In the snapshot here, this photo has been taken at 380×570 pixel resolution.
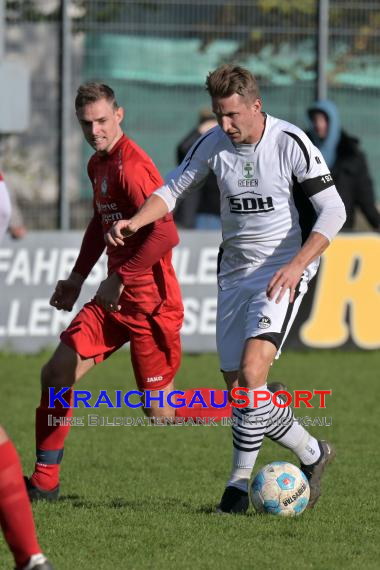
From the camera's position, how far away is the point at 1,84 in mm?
14234

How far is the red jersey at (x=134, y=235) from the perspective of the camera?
707 centimetres

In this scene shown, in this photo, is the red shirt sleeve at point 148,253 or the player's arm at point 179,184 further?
the red shirt sleeve at point 148,253

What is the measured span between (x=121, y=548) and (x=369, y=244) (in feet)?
26.5

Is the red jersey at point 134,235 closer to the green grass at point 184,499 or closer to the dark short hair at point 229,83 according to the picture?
the dark short hair at point 229,83

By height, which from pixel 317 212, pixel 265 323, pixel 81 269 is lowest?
pixel 265 323

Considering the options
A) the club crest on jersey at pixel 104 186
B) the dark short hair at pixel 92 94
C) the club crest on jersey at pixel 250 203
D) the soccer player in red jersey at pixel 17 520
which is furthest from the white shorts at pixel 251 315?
the soccer player in red jersey at pixel 17 520

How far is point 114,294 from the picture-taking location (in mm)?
7023

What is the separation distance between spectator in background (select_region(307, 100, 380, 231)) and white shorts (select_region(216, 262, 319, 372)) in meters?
7.17

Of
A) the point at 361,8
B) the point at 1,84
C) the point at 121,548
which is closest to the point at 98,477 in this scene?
the point at 121,548

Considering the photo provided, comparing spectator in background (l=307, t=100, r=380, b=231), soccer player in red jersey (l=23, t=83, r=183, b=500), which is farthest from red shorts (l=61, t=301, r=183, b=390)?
spectator in background (l=307, t=100, r=380, b=231)

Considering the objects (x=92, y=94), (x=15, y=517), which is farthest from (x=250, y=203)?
(x=15, y=517)

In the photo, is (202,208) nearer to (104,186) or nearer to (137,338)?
(137,338)

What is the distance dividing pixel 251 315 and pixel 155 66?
28.2 ft

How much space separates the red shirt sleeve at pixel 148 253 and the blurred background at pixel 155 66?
7.20 m
